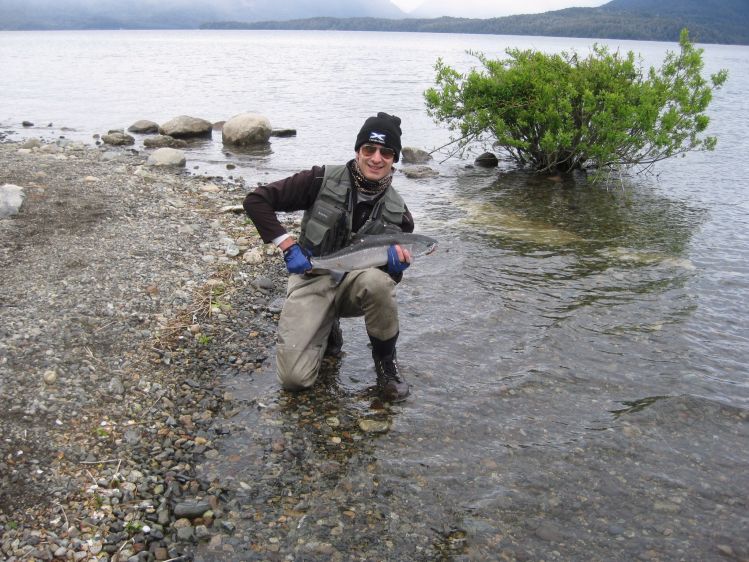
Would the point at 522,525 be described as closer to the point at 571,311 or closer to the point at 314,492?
the point at 314,492

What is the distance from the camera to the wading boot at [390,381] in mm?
6324

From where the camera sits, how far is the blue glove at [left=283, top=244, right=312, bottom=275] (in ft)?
19.8

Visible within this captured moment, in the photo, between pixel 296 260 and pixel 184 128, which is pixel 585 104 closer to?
pixel 296 260

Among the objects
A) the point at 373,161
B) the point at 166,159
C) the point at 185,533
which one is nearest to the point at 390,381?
the point at 373,161

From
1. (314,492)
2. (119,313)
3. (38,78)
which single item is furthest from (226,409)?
(38,78)

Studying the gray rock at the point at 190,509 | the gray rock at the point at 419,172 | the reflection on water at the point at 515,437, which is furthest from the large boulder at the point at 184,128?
the gray rock at the point at 190,509

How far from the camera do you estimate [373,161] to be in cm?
617

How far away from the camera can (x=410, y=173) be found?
17922 mm

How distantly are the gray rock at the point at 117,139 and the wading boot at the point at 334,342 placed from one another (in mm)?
18207

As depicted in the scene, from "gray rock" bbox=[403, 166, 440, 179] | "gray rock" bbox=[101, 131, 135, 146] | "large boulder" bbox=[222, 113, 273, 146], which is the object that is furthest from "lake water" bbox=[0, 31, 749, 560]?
"gray rock" bbox=[101, 131, 135, 146]

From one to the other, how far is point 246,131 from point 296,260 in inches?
691

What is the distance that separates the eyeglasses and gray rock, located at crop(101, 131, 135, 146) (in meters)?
18.8

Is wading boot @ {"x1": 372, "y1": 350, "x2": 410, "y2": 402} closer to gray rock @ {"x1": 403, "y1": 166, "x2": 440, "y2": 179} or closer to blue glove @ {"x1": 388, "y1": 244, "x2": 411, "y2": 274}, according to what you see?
blue glove @ {"x1": 388, "y1": 244, "x2": 411, "y2": 274}

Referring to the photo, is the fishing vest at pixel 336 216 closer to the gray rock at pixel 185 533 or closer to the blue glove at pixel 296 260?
the blue glove at pixel 296 260
